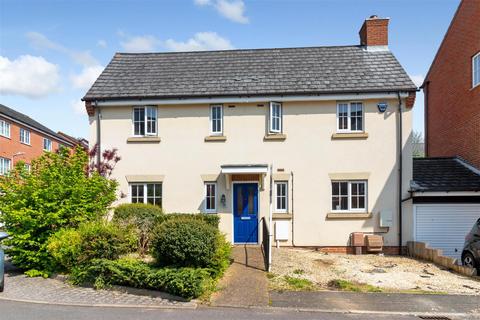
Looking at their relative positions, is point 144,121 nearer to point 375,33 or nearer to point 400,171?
point 400,171

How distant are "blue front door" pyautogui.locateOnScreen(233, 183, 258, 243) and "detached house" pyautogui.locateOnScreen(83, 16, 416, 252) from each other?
4cm

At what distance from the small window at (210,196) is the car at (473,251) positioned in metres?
8.33

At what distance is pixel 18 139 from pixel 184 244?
33217 millimetres

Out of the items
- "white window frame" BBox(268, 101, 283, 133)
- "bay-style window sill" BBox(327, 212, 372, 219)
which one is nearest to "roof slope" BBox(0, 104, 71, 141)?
"white window frame" BBox(268, 101, 283, 133)

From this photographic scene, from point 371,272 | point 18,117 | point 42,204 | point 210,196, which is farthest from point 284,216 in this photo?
point 18,117

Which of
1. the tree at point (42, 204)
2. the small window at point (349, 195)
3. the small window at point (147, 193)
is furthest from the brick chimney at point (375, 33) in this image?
the tree at point (42, 204)

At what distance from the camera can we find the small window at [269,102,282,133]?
1480 cm

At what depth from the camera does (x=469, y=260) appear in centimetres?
1141

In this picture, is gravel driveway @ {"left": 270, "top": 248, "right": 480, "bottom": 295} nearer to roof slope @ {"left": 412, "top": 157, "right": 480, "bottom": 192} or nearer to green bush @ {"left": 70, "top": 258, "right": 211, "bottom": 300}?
green bush @ {"left": 70, "top": 258, "right": 211, "bottom": 300}

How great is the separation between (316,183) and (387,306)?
23.0 ft

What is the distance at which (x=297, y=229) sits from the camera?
14.5 metres

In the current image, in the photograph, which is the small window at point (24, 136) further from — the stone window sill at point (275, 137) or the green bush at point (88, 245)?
the green bush at point (88, 245)

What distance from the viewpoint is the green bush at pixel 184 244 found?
8.75 meters

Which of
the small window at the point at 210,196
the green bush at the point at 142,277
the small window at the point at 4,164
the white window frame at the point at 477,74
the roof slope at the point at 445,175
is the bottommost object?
the green bush at the point at 142,277
